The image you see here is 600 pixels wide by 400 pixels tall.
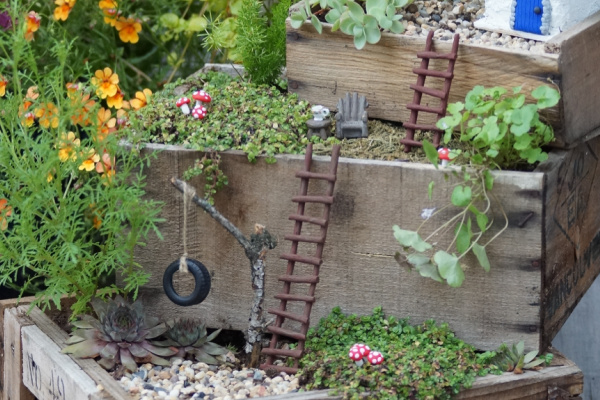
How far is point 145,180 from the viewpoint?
7.60ft

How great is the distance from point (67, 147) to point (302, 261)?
655 mm

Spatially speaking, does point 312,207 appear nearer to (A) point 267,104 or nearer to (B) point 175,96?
(A) point 267,104

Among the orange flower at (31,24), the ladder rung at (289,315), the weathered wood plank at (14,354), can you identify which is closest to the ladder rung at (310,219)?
the ladder rung at (289,315)

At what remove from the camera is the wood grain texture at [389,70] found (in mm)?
→ 2094

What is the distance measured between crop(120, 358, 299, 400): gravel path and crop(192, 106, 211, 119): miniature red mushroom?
65 centimetres

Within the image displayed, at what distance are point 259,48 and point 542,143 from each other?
88cm

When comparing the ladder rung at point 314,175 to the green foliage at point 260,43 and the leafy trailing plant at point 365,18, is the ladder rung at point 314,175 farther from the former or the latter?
the green foliage at point 260,43

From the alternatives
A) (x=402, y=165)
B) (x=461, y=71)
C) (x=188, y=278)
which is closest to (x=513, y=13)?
(x=461, y=71)

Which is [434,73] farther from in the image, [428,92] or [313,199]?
[313,199]

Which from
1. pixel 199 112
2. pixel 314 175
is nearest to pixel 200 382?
pixel 314 175

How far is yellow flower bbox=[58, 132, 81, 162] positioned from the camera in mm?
2143

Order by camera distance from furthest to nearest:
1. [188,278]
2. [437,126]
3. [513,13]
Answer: [188,278] < [513,13] < [437,126]

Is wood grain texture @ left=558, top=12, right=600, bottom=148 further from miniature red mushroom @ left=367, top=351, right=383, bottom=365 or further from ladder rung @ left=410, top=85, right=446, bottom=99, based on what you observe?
miniature red mushroom @ left=367, top=351, right=383, bottom=365

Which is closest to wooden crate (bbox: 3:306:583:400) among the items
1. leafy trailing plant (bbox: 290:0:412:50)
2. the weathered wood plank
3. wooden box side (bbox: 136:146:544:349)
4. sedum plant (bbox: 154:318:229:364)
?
the weathered wood plank
